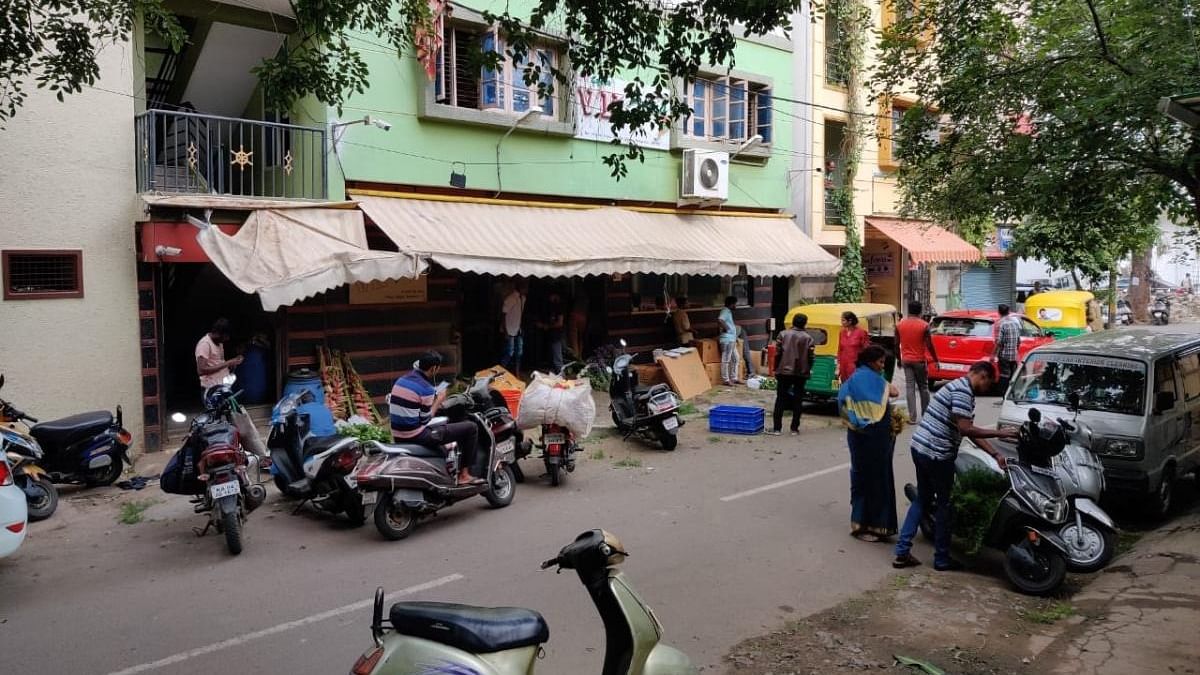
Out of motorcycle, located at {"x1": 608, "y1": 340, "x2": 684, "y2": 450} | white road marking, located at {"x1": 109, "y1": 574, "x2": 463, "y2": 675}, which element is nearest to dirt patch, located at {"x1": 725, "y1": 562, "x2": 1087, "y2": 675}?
white road marking, located at {"x1": 109, "y1": 574, "x2": 463, "y2": 675}

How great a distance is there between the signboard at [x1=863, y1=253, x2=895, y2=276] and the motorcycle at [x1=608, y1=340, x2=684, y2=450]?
46.4 feet

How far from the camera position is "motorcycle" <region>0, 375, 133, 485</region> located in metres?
8.41

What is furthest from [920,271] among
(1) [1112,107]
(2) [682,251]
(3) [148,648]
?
(3) [148,648]

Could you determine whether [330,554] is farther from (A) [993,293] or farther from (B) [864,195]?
(A) [993,293]

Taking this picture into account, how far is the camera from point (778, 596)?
19.1ft

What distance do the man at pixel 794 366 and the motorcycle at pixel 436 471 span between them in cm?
486

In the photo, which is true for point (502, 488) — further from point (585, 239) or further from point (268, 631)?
point (585, 239)

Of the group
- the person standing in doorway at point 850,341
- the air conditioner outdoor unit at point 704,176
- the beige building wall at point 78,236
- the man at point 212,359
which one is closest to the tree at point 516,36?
the beige building wall at point 78,236

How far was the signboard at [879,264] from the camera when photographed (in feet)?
76.4

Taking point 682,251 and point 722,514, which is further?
point 682,251

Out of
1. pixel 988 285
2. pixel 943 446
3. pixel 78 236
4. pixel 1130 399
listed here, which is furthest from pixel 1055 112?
pixel 988 285

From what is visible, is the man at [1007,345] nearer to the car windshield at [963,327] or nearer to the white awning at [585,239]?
the car windshield at [963,327]

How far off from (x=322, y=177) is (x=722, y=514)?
728 centimetres

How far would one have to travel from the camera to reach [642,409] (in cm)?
1089
